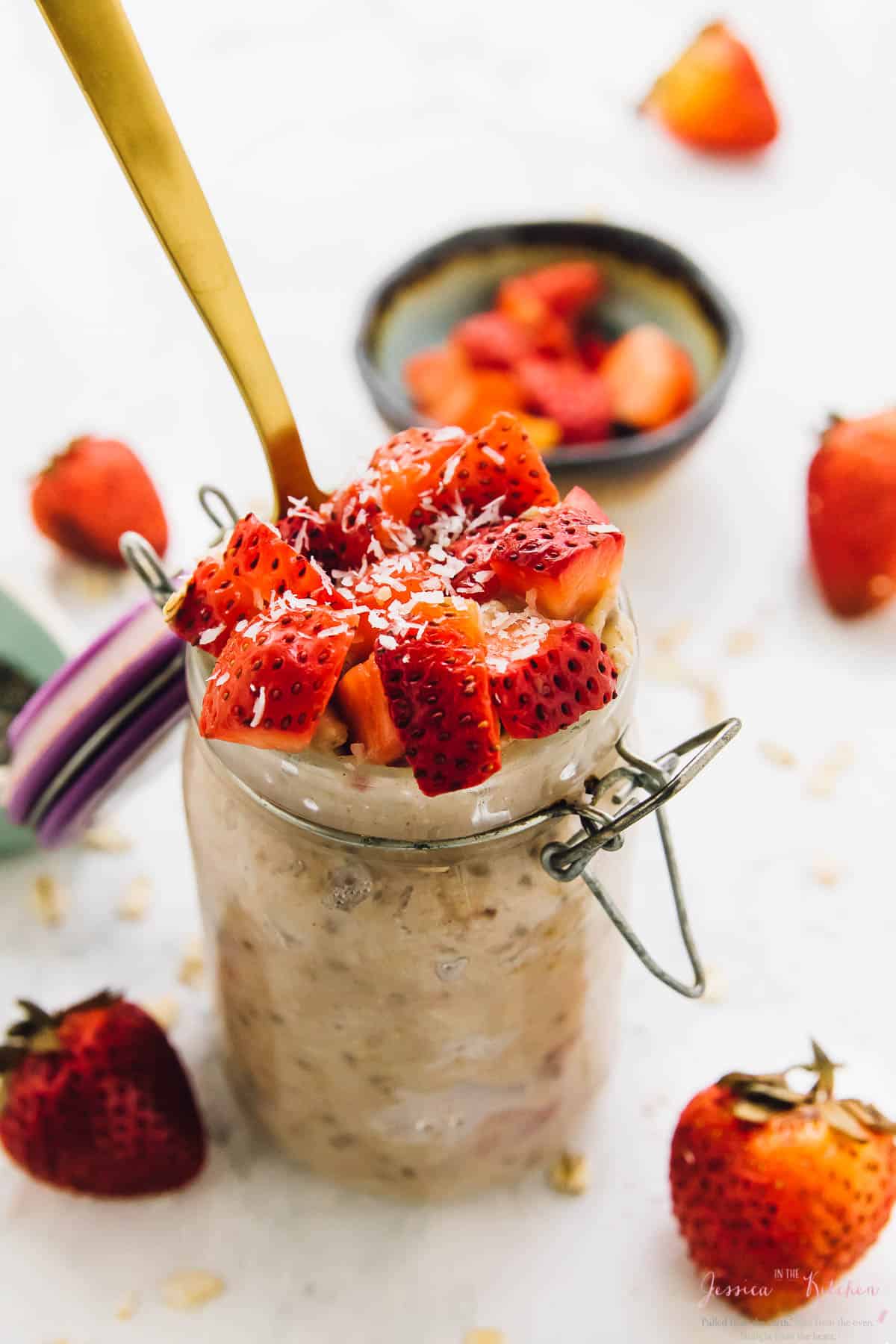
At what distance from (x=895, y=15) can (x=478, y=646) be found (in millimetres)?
1397

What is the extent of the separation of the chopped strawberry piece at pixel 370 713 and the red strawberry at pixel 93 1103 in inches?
12.2

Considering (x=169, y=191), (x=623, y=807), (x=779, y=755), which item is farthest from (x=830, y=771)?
(x=169, y=191)

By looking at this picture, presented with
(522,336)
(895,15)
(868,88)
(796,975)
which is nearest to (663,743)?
(796,975)

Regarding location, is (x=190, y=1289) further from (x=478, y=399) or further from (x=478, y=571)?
(x=478, y=399)

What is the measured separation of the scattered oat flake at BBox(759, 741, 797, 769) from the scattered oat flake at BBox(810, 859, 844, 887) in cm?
9

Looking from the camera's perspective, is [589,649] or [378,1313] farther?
[378,1313]

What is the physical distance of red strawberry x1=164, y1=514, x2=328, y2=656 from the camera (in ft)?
2.19

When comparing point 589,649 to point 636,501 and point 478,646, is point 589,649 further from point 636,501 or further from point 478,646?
point 636,501

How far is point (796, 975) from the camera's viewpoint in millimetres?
979

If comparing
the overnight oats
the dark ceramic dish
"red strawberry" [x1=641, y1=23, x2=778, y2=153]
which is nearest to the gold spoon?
the overnight oats

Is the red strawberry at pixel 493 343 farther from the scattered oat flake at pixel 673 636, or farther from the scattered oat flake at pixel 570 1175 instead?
the scattered oat flake at pixel 570 1175

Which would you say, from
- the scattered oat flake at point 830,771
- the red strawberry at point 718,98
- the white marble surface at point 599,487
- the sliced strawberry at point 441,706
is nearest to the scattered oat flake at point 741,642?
the white marble surface at point 599,487

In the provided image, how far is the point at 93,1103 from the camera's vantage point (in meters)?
0.84

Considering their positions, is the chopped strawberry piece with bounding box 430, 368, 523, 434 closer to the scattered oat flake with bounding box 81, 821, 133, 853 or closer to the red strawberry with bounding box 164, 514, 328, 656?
the scattered oat flake with bounding box 81, 821, 133, 853
